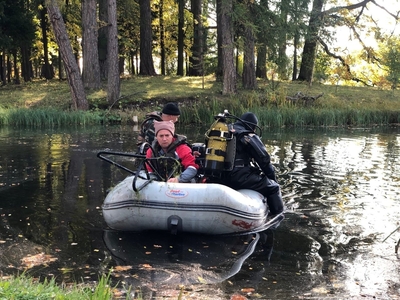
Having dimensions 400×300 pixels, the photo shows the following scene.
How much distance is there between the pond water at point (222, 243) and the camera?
13.2ft

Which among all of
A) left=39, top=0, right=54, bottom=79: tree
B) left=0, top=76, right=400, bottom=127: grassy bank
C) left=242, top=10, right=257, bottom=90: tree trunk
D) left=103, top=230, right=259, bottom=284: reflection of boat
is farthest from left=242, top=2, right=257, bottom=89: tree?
left=103, top=230, right=259, bottom=284: reflection of boat

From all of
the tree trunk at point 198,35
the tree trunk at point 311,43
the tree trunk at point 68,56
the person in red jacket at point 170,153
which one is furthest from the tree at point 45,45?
the person in red jacket at point 170,153

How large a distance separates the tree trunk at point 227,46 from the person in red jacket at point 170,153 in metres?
12.8

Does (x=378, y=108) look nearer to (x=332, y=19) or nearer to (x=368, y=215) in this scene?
(x=332, y=19)

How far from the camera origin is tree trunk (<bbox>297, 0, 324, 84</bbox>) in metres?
19.8

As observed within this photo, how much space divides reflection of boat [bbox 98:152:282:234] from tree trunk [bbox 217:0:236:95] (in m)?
13.4

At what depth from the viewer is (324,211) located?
20.7ft

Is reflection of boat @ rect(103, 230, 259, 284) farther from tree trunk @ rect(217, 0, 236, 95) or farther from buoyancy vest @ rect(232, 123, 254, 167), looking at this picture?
tree trunk @ rect(217, 0, 236, 95)

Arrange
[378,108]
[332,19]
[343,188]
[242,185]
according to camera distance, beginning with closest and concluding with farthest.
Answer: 1. [242,185]
2. [343,188]
3. [378,108]
4. [332,19]

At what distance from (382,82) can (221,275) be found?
22146mm

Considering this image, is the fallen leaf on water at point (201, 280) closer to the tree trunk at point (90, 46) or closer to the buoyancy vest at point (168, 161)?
the buoyancy vest at point (168, 161)

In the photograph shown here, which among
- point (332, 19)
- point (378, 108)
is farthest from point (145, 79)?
point (378, 108)

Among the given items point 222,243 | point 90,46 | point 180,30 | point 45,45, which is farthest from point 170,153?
point 45,45

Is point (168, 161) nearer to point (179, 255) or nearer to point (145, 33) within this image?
point (179, 255)
